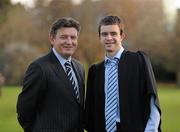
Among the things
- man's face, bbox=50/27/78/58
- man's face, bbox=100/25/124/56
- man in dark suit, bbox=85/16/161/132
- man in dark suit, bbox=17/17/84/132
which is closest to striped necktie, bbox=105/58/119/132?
man in dark suit, bbox=85/16/161/132

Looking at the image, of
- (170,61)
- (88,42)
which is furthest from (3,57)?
(170,61)

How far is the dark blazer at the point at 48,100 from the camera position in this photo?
5055mm

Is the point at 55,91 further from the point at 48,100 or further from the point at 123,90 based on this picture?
the point at 123,90

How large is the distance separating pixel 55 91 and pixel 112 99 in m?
0.57

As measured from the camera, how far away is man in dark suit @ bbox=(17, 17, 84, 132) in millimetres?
5059

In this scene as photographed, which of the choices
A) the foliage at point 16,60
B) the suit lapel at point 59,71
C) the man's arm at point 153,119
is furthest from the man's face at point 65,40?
the foliage at point 16,60

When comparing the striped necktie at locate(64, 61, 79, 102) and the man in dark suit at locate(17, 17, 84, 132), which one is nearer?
the man in dark suit at locate(17, 17, 84, 132)

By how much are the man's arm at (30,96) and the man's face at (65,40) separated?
331 mm

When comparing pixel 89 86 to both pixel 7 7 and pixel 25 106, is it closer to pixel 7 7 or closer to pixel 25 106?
pixel 25 106

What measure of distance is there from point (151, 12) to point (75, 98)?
52.0 metres

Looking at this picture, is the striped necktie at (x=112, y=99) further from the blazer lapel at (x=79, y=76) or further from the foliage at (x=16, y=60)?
the foliage at (x=16, y=60)

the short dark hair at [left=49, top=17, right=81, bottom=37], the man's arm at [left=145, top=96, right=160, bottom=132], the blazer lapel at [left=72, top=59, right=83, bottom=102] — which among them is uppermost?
the short dark hair at [left=49, top=17, right=81, bottom=37]

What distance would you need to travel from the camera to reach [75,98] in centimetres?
516

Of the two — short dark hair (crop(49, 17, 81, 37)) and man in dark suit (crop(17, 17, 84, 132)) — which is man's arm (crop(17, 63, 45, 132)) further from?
short dark hair (crop(49, 17, 81, 37))
